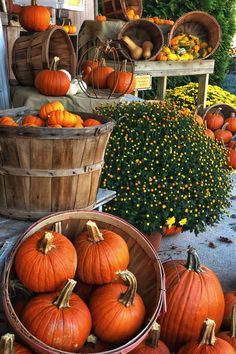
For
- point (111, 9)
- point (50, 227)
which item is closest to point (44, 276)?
point (50, 227)

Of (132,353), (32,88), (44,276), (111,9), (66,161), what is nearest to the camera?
(44,276)

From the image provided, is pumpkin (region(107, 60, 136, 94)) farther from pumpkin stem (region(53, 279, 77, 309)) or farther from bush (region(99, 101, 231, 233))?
pumpkin stem (region(53, 279, 77, 309))

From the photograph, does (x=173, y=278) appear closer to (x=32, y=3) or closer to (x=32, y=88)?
(x=32, y=88)

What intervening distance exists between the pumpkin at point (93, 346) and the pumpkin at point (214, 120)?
4.53 m

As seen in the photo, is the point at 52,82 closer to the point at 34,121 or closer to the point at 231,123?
the point at 34,121

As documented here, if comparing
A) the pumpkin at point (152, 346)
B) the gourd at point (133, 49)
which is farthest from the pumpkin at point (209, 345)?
the gourd at point (133, 49)

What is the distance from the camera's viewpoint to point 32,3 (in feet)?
13.8

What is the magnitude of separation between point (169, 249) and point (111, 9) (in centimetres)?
395

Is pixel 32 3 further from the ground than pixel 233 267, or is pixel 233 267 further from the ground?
pixel 32 3

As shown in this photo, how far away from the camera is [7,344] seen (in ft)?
4.63

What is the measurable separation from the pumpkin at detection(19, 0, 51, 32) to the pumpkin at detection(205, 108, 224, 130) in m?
2.64

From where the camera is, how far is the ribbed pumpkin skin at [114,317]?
1.65 m

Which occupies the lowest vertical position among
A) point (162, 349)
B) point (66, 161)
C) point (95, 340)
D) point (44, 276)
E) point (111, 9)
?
point (162, 349)

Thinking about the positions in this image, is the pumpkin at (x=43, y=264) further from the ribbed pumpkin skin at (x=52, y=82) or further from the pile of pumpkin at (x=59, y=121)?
the ribbed pumpkin skin at (x=52, y=82)
